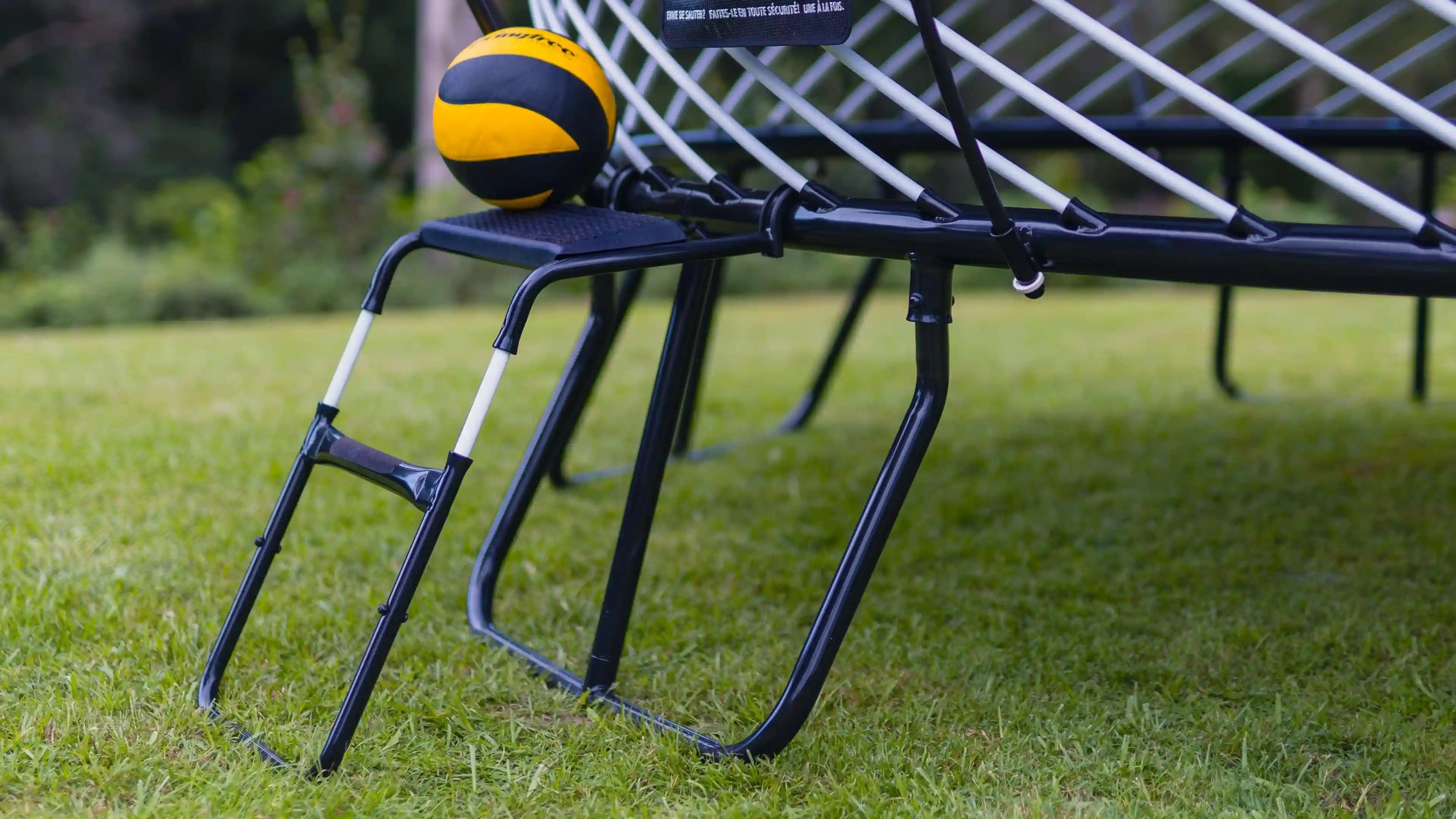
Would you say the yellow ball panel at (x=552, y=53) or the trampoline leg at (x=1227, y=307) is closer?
the yellow ball panel at (x=552, y=53)

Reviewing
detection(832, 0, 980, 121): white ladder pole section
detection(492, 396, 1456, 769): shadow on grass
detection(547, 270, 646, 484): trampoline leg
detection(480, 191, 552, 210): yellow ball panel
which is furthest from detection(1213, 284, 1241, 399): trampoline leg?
detection(480, 191, 552, 210): yellow ball panel

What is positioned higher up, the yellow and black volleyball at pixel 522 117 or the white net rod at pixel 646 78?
the white net rod at pixel 646 78

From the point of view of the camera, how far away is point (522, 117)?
5.06ft

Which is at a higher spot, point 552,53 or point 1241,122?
point 552,53

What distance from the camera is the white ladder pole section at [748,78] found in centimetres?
168

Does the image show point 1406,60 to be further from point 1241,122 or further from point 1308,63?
point 1241,122

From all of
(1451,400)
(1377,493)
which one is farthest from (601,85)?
(1451,400)

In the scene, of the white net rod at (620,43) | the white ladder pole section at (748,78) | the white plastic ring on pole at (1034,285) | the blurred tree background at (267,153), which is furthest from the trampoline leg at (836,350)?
the white plastic ring on pole at (1034,285)

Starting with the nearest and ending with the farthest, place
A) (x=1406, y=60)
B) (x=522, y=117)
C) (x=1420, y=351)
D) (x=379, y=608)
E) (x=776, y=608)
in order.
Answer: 1. (x=379, y=608)
2. (x=522, y=117)
3. (x=776, y=608)
4. (x=1406, y=60)
5. (x=1420, y=351)

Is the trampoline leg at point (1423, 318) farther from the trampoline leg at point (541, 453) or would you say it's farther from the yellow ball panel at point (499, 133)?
the yellow ball panel at point (499, 133)

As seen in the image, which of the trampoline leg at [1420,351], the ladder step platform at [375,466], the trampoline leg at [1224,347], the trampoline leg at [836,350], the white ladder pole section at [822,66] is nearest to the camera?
the ladder step platform at [375,466]

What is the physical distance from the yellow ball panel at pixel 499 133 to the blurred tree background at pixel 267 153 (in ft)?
6.87

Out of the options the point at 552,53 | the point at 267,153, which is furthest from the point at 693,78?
the point at 267,153

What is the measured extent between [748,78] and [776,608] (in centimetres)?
83
